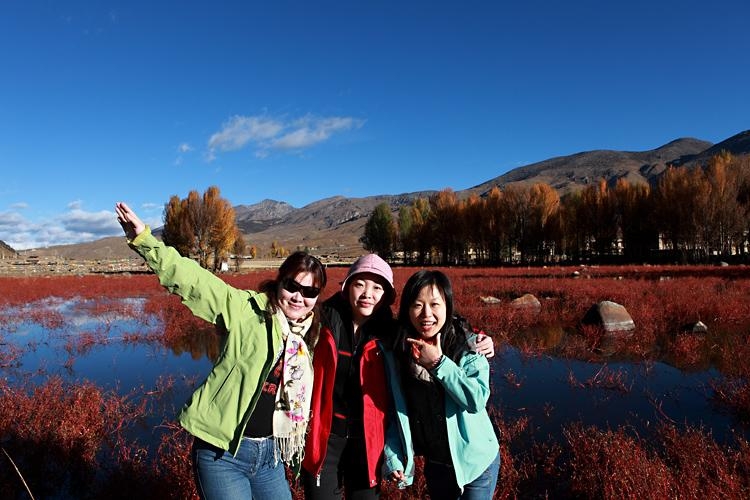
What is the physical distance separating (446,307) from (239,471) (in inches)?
57.6

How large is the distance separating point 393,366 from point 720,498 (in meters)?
3.56

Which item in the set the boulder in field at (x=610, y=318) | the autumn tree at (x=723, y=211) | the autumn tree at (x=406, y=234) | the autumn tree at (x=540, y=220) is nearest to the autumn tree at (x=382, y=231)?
the autumn tree at (x=406, y=234)

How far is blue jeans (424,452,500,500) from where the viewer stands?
2422 mm

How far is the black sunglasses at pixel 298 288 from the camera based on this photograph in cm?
251

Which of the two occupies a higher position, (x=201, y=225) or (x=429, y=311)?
(x=201, y=225)

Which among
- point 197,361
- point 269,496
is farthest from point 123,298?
point 269,496

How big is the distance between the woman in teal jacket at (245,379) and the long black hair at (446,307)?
572mm

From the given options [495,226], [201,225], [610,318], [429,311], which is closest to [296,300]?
[429,311]

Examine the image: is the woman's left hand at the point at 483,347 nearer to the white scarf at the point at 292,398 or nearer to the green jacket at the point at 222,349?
the white scarf at the point at 292,398

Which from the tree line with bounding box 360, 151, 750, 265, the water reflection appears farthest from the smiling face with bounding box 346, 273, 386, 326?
the tree line with bounding box 360, 151, 750, 265

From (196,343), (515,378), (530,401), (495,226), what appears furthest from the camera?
(495,226)

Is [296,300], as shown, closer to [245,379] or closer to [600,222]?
[245,379]

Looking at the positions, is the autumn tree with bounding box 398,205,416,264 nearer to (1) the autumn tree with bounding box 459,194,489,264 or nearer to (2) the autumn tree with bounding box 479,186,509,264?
(1) the autumn tree with bounding box 459,194,489,264

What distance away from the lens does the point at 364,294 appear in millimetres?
2633
